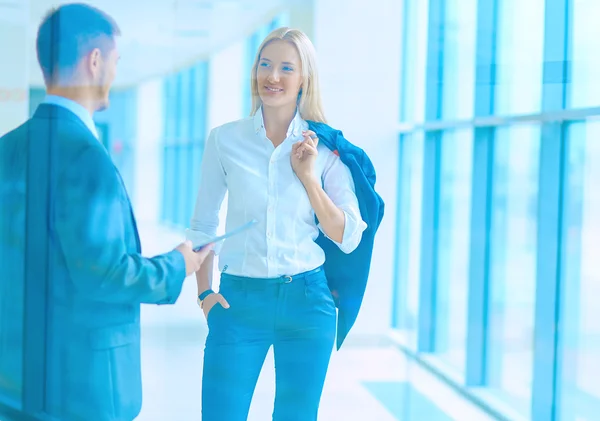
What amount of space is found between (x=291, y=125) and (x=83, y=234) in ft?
2.55

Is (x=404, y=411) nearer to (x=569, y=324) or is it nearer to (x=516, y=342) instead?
(x=569, y=324)

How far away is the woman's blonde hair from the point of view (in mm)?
2082

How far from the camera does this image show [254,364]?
201cm

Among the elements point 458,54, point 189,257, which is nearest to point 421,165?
point 458,54

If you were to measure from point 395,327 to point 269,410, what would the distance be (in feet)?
2.87

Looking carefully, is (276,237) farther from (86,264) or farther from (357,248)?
(86,264)

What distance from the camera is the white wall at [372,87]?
2562mm

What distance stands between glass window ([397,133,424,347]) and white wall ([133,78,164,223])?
38.0 inches

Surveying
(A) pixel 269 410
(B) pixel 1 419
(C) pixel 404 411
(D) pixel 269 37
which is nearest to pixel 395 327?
(C) pixel 404 411

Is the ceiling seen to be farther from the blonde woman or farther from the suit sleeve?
the suit sleeve

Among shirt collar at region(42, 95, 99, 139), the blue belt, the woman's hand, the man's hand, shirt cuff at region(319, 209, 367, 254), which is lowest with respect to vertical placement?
the blue belt

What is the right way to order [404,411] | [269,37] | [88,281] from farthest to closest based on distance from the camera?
1. [404,411]
2. [269,37]
3. [88,281]

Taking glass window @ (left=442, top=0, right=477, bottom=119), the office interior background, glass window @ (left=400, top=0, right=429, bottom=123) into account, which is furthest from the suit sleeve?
glass window @ (left=442, top=0, right=477, bottom=119)

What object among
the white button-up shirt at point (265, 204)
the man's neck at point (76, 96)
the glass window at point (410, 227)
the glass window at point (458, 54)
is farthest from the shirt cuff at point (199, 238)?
the glass window at point (458, 54)
